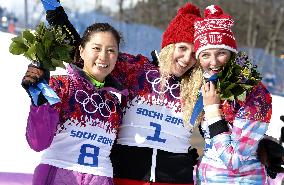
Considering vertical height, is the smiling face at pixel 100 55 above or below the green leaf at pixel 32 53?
above

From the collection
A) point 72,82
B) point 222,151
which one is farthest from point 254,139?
point 72,82

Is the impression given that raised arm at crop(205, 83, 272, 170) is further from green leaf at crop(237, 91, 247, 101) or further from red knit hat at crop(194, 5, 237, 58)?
red knit hat at crop(194, 5, 237, 58)

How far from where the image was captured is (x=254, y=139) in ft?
9.70

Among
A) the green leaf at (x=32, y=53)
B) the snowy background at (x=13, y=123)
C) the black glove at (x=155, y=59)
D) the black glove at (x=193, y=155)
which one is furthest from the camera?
the snowy background at (x=13, y=123)

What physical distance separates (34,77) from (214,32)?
3.62 feet

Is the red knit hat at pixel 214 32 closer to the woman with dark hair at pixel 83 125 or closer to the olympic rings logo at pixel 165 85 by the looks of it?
the olympic rings logo at pixel 165 85

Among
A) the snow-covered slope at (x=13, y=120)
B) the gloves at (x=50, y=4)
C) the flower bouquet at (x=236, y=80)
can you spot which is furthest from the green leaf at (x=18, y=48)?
the snow-covered slope at (x=13, y=120)

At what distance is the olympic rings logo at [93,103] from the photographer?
3.08m

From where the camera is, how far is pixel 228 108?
3086 millimetres

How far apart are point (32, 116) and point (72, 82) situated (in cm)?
40

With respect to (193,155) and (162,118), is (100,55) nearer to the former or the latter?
(162,118)

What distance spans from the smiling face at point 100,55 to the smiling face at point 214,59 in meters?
0.53

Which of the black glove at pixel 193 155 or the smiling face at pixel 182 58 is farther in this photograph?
the black glove at pixel 193 155

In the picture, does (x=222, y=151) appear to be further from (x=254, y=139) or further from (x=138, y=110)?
(x=138, y=110)
